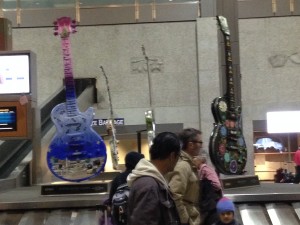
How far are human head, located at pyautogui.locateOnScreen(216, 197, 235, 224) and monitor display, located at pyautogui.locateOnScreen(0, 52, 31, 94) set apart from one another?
602cm

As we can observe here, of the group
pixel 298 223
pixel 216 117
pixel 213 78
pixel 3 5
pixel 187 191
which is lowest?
pixel 298 223

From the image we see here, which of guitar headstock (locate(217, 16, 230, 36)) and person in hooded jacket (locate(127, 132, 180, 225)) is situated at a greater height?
guitar headstock (locate(217, 16, 230, 36))

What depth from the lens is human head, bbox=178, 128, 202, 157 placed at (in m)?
4.77

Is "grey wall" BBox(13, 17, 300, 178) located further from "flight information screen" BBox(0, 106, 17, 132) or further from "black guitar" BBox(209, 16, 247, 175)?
"black guitar" BBox(209, 16, 247, 175)

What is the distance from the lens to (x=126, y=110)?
56.6 ft

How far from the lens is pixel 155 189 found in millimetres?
3170

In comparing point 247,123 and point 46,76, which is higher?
point 46,76

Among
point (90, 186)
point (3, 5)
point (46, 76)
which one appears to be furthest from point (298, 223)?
point (3, 5)

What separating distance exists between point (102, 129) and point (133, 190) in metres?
13.7

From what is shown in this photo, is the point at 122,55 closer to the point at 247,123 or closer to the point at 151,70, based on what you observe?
the point at 151,70

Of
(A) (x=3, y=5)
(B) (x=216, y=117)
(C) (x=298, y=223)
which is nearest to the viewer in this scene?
(C) (x=298, y=223)

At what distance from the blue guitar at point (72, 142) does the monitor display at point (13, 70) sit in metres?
1.60

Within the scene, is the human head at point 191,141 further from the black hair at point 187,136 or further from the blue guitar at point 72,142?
the blue guitar at point 72,142

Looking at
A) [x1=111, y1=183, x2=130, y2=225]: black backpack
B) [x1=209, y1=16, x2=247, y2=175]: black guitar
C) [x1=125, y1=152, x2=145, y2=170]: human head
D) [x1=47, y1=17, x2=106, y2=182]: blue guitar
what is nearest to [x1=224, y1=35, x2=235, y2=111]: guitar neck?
[x1=209, y1=16, x2=247, y2=175]: black guitar
